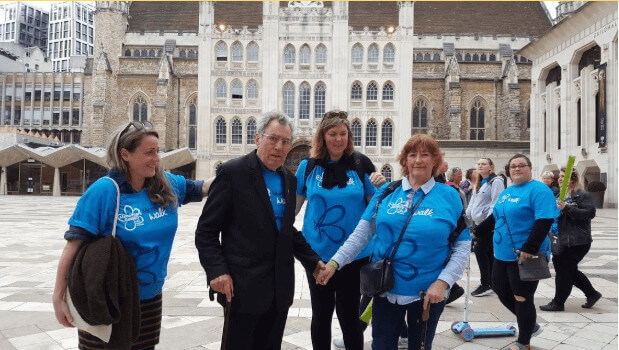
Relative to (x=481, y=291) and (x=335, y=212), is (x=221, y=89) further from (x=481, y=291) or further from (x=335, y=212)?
(x=335, y=212)

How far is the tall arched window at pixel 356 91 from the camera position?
35906 mm

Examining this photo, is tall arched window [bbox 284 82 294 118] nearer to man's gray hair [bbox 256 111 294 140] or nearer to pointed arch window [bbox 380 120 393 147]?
pointed arch window [bbox 380 120 393 147]

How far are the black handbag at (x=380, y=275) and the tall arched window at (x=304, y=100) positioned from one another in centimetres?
3360

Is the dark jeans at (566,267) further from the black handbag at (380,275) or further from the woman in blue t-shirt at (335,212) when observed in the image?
the black handbag at (380,275)

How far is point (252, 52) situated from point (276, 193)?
34935mm

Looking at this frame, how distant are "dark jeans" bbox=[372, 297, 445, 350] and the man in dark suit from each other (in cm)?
53

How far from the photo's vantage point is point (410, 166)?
2.76 m

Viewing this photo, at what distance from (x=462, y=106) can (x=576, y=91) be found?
14860 mm

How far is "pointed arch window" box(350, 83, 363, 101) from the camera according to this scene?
118ft

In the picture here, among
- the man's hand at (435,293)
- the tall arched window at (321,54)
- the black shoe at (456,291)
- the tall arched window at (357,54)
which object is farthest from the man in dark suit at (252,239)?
the tall arched window at (357,54)

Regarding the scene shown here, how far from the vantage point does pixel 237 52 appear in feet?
119

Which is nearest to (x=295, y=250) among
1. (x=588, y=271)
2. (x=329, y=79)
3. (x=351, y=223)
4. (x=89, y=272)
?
(x=351, y=223)

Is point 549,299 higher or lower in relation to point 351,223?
lower

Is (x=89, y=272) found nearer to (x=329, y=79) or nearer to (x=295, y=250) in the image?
(x=295, y=250)
